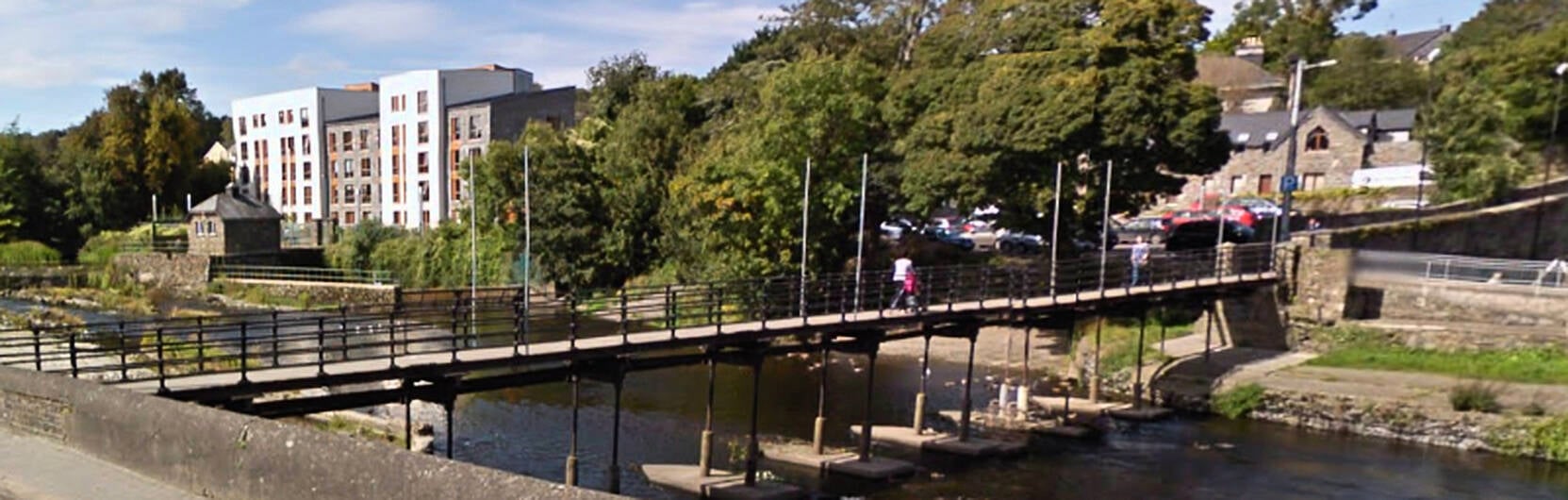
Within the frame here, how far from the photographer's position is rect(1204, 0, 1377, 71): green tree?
7662cm

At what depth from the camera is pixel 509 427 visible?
22906 mm

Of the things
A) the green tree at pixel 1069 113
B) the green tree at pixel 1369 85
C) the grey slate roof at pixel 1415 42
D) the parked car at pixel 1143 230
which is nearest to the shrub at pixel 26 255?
the green tree at pixel 1069 113

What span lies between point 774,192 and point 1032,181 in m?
9.15

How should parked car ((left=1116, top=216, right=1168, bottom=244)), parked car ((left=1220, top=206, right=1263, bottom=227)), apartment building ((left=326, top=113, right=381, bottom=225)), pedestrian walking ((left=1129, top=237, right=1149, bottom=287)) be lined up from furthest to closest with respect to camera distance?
apartment building ((left=326, top=113, right=381, bottom=225)) < parked car ((left=1116, top=216, right=1168, bottom=244)) < parked car ((left=1220, top=206, right=1263, bottom=227)) < pedestrian walking ((left=1129, top=237, right=1149, bottom=287))

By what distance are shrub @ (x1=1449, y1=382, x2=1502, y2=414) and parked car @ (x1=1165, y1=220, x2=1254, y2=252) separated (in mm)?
15528

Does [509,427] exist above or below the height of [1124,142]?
below

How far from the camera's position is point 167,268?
53.1 meters

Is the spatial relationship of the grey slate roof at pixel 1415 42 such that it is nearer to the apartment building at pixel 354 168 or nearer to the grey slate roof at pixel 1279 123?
the grey slate roof at pixel 1279 123

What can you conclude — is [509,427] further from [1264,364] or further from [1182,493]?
[1264,364]

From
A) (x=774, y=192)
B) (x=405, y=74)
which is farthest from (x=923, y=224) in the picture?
(x=405, y=74)

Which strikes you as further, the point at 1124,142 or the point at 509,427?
the point at 1124,142

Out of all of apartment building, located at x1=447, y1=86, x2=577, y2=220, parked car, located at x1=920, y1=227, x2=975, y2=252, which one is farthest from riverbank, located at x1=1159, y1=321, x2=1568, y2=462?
apartment building, located at x1=447, y1=86, x2=577, y2=220

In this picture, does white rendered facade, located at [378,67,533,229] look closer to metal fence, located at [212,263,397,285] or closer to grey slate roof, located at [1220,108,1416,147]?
metal fence, located at [212,263,397,285]

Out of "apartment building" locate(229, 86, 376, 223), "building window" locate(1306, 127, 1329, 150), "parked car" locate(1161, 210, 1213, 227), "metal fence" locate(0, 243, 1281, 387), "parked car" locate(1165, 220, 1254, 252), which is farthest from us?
"apartment building" locate(229, 86, 376, 223)
